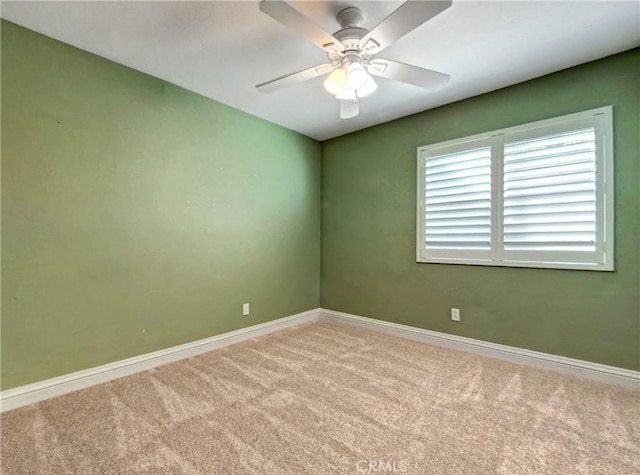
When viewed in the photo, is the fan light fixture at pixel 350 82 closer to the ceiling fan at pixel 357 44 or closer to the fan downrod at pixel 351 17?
the ceiling fan at pixel 357 44

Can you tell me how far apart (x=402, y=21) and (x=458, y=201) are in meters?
1.89

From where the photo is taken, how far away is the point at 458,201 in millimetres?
2908

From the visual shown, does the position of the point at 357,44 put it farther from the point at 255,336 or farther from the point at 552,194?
the point at 255,336

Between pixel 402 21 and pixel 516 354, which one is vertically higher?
pixel 402 21

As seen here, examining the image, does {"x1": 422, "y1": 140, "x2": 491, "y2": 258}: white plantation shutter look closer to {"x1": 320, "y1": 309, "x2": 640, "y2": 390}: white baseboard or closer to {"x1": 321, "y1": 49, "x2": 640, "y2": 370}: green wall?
{"x1": 321, "y1": 49, "x2": 640, "y2": 370}: green wall

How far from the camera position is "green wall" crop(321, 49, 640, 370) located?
216 centimetres

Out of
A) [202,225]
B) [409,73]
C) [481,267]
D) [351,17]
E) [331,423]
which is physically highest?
[351,17]

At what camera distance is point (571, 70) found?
93.0 inches

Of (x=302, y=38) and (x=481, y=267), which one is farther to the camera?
(x=481, y=267)

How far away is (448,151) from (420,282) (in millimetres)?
1371

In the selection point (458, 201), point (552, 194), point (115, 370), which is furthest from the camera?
point (458, 201)

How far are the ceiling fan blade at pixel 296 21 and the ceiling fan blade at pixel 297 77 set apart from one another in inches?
5.9

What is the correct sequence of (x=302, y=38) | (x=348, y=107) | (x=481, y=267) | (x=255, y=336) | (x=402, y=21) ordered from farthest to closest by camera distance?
(x=255, y=336) < (x=481, y=267) < (x=348, y=107) < (x=302, y=38) < (x=402, y=21)

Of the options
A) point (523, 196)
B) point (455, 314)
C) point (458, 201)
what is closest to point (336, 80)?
point (458, 201)
